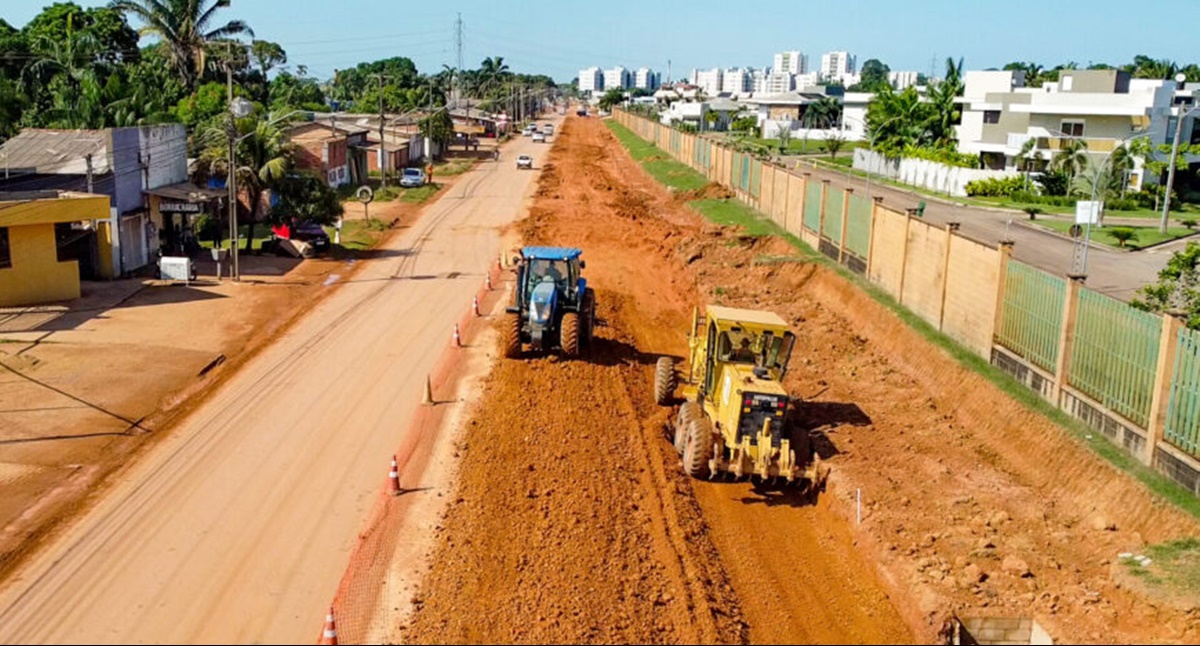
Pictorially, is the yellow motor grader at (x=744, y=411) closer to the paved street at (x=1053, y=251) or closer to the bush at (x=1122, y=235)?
the paved street at (x=1053, y=251)

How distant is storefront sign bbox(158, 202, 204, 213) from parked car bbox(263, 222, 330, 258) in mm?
3696

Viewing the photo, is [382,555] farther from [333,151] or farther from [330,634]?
[333,151]

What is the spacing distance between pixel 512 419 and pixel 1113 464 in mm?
10179

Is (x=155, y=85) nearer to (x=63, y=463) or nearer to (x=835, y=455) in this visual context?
(x=63, y=463)

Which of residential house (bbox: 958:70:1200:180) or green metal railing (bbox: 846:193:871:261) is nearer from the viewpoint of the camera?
green metal railing (bbox: 846:193:871:261)

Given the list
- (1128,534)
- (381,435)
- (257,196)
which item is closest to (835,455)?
(1128,534)

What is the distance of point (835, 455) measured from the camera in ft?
58.4

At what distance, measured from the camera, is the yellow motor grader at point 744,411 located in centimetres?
1577

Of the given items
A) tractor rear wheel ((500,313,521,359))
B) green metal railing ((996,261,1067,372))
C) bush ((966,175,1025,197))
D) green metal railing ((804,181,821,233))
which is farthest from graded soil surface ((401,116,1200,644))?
bush ((966,175,1025,197))

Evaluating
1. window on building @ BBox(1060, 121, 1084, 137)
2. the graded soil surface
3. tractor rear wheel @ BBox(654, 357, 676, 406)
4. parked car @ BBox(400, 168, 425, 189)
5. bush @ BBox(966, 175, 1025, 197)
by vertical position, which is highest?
window on building @ BBox(1060, 121, 1084, 137)

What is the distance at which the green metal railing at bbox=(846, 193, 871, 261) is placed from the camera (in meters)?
29.8

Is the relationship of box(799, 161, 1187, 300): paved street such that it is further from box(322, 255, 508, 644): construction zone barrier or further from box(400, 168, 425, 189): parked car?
box(400, 168, 425, 189): parked car

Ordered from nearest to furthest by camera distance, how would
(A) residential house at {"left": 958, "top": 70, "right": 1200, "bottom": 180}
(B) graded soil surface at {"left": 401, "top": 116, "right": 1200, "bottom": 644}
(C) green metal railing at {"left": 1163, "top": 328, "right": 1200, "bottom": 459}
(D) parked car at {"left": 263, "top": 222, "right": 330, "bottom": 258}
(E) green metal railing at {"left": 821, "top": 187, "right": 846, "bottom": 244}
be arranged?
(B) graded soil surface at {"left": 401, "top": 116, "right": 1200, "bottom": 644}, (C) green metal railing at {"left": 1163, "top": 328, "right": 1200, "bottom": 459}, (E) green metal railing at {"left": 821, "top": 187, "right": 846, "bottom": 244}, (D) parked car at {"left": 263, "top": 222, "right": 330, "bottom": 258}, (A) residential house at {"left": 958, "top": 70, "right": 1200, "bottom": 180}

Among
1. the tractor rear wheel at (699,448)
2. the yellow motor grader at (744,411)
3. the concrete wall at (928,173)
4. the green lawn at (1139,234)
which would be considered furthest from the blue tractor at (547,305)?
the concrete wall at (928,173)
